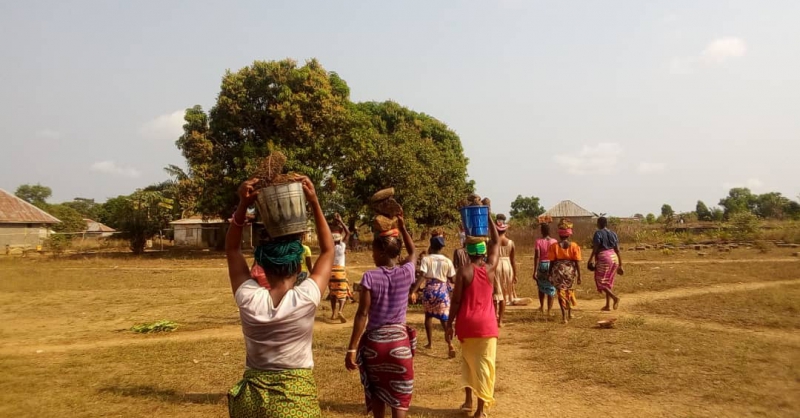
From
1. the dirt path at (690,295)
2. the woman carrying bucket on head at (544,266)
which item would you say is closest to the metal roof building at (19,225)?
the woman carrying bucket on head at (544,266)

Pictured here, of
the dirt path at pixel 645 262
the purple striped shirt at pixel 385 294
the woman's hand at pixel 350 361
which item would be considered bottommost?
the dirt path at pixel 645 262

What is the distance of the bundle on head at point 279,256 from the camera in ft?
9.47

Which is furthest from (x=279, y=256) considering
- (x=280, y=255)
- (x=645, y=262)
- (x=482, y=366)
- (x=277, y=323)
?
(x=645, y=262)

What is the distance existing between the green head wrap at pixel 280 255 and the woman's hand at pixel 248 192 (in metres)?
0.27

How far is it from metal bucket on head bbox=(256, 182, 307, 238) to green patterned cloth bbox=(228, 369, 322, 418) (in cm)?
77

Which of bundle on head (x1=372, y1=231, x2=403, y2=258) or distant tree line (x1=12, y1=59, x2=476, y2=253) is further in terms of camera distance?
distant tree line (x1=12, y1=59, x2=476, y2=253)

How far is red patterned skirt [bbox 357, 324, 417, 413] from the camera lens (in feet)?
14.2

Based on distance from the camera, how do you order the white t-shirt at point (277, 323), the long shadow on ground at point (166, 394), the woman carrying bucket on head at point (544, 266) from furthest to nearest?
the woman carrying bucket on head at point (544, 266)
the long shadow on ground at point (166, 394)
the white t-shirt at point (277, 323)

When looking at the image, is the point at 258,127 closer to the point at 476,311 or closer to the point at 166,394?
the point at 166,394

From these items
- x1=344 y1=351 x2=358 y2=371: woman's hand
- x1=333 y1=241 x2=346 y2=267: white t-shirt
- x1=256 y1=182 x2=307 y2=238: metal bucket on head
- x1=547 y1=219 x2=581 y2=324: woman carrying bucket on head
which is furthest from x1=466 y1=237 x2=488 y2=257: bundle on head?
x1=547 y1=219 x2=581 y2=324: woman carrying bucket on head

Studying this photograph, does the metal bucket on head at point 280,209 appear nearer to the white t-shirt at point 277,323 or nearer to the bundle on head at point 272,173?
the bundle on head at point 272,173

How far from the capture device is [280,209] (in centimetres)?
285

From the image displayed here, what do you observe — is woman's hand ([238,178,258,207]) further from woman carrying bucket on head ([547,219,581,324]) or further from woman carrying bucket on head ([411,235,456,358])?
woman carrying bucket on head ([547,219,581,324])

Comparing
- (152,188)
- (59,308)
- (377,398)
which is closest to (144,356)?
(377,398)
